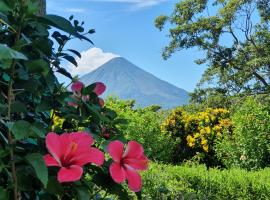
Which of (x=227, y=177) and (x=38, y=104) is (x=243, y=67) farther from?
(x=38, y=104)

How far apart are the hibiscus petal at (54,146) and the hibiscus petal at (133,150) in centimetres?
17

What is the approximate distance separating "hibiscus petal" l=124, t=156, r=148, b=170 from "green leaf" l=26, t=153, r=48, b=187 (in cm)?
22

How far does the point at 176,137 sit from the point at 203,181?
5.90m

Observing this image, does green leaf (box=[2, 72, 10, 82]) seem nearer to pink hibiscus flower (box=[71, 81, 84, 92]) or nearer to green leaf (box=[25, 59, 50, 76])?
green leaf (box=[25, 59, 50, 76])

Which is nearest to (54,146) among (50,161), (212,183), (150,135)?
(50,161)

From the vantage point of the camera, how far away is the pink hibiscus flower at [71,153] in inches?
49.1

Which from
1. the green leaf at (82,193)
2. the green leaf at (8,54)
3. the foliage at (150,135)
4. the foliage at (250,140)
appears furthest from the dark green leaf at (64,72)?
the foliage at (150,135)

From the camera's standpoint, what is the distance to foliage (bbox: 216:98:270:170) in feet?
27.3

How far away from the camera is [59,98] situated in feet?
5.06

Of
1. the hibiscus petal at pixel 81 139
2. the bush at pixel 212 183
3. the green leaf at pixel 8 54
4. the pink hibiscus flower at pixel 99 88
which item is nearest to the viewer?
the green leaf at pixel 8 54

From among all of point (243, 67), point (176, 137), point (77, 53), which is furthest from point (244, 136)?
point (243, 67)

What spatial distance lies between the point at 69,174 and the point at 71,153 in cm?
6

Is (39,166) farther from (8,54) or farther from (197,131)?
(197,131)

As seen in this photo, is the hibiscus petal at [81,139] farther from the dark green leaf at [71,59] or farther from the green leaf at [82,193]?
the dark green leaf at [71,59]
